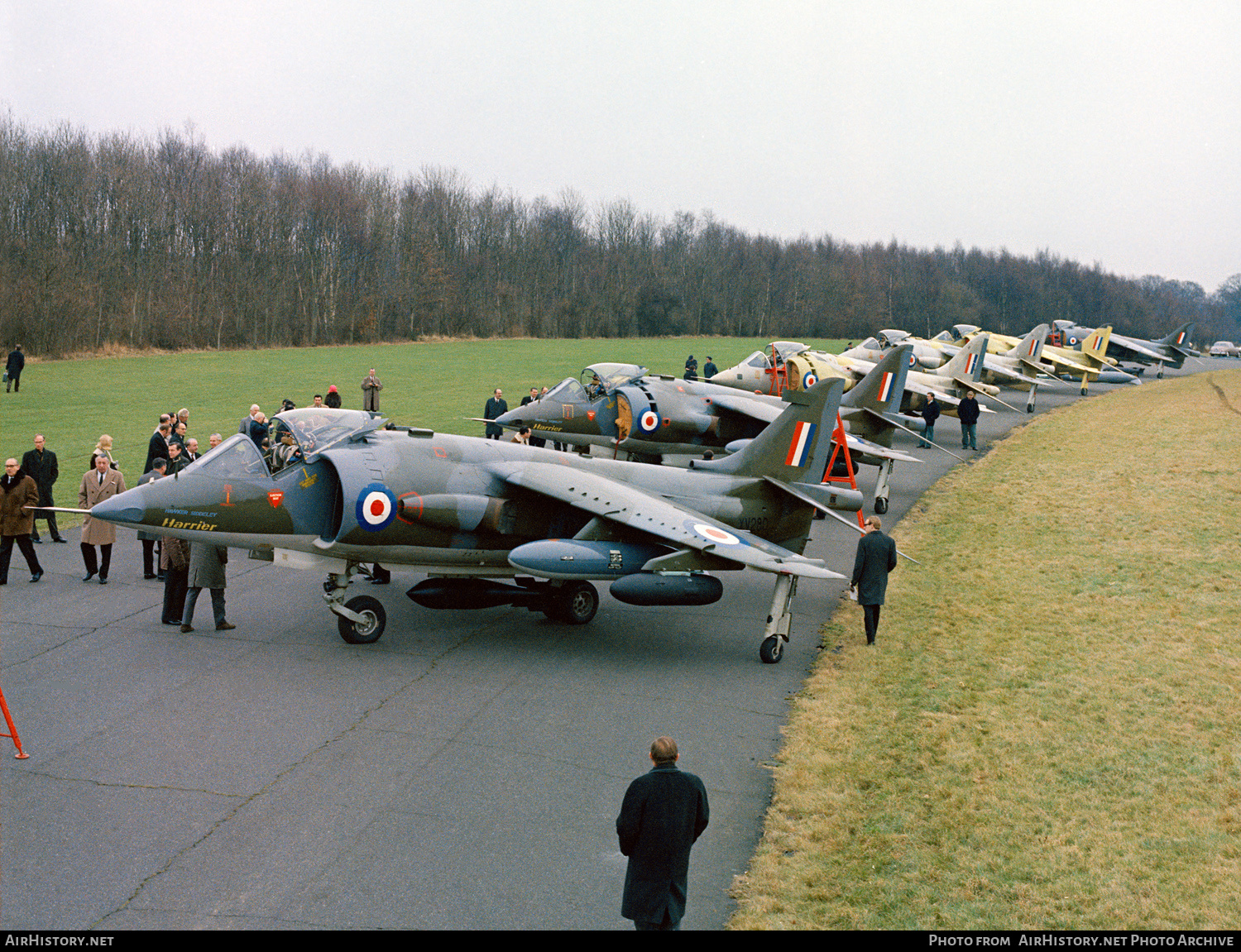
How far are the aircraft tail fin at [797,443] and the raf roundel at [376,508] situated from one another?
525 centimetres

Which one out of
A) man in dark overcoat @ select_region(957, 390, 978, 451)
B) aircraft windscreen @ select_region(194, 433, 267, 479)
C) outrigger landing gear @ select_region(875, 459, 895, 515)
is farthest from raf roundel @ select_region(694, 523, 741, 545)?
man in dark overcoat @ select_region(957, 390, 978, 451)

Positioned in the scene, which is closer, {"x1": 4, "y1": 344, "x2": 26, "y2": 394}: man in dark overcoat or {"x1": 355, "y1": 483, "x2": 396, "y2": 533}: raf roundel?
{"x1": 355, "y1": 483, "x2": 396, "y2": 533}: raf roundel

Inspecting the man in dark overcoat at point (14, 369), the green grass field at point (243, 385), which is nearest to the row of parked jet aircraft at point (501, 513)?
the green grass field at point (243, 385)

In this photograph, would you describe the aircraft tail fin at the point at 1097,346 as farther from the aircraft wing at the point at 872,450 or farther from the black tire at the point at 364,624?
the black tire at the point at 364,624

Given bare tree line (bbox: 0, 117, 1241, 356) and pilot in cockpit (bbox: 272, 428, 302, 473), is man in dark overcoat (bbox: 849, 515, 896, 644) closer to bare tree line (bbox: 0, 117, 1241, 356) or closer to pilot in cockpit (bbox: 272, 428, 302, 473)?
pilot in cockpit (bbox: 272, 428, 302, 473)

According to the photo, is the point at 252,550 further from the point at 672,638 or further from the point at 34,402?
the point at 34,402

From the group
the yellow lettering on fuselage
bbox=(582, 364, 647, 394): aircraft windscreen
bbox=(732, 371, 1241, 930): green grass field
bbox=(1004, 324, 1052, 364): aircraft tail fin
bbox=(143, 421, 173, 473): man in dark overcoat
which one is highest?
bbox=(1004, 324, 1052, 364): aircraft tail fin

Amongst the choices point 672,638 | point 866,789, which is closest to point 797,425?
point 672,638

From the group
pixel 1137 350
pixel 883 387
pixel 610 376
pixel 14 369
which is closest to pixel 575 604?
pixel 610 376

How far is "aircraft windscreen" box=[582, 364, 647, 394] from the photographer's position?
21.3m

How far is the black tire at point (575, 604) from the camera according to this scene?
13.0 m

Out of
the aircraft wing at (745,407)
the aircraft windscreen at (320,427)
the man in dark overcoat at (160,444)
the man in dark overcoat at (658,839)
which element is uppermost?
the aircraft wing at (745,407)

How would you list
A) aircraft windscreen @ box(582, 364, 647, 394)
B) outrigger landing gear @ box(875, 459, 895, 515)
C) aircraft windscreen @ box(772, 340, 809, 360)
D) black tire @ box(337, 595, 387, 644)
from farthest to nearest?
aircraft windscreen @ box(772, 340, 809, 360) < aircraft windscreen @ box(582, 364, 647, 394) < outrigger landing gear @ box(875, 459, 895, 515) < black tire @ box(337, 595, 387, 644)

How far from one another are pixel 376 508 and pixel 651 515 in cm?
350
